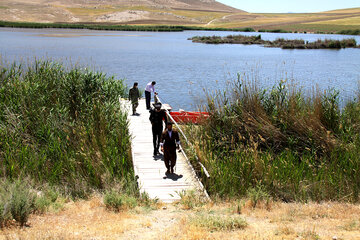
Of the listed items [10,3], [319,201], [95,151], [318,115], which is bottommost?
[319,201]

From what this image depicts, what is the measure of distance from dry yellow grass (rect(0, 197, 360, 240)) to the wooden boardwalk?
796 millimetres

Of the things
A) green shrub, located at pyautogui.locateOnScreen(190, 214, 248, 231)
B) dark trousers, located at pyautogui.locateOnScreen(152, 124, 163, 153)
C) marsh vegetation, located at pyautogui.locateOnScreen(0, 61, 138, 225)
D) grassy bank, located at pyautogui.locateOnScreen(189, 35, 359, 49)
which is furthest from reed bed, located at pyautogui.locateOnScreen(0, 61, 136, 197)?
grassy bank, located at pyautogui.locateOnScreen(189, 35, 359, 49)

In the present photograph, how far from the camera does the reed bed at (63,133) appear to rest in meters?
13.0

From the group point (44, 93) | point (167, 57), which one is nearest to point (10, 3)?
point (167, 57)

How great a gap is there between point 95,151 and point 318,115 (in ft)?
24.6

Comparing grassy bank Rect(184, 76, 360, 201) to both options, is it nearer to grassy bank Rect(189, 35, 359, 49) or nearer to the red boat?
the red boat

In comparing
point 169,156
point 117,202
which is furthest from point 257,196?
point 117,202

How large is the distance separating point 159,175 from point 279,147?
436cm

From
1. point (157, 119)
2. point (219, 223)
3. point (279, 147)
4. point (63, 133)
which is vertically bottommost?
point (219, 223)

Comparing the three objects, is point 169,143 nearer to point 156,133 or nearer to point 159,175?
point 159,175

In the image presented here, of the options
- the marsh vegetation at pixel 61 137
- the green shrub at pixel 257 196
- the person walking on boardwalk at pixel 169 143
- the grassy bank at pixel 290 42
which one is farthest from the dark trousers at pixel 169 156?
the grassy bank at pixel 290 42

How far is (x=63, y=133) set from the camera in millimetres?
14773

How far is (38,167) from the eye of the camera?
1358cm

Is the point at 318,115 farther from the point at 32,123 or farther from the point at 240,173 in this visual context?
the point at 32,123
